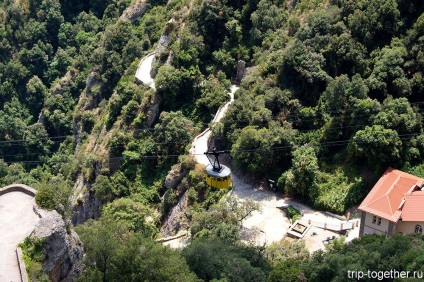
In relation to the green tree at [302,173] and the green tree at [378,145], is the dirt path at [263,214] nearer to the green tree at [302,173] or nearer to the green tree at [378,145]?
the green tree at [302,173]

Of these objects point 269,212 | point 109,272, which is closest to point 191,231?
point 269,212

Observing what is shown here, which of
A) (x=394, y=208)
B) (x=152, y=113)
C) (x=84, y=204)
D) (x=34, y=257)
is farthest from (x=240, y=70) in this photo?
(x=34, y=257)

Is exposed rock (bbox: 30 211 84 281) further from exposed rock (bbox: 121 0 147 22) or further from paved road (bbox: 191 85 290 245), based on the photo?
exposed rock (bbox: 121 0 147 22)

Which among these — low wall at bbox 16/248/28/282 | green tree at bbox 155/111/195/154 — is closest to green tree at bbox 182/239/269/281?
low wall at bbox 16/248/28/282

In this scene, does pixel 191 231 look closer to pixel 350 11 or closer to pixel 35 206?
pixel 35 206

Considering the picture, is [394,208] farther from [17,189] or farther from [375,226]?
[17,189]
